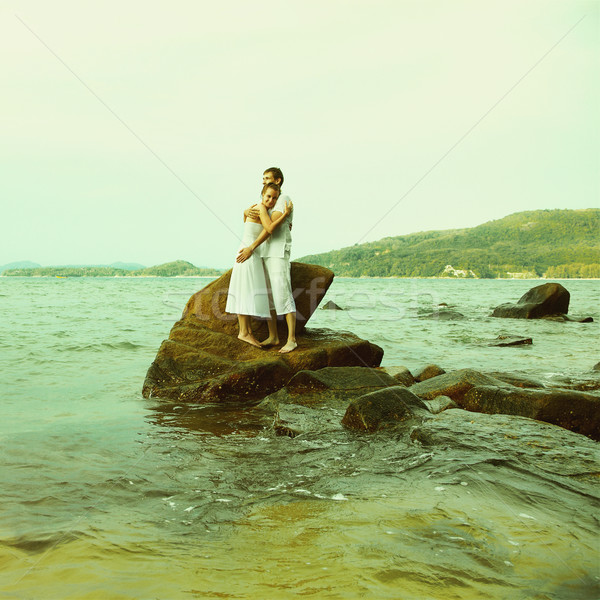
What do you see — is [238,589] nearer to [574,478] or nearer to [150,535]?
[150,535]

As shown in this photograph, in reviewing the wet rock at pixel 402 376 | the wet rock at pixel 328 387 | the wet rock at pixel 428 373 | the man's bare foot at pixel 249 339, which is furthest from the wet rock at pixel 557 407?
the man's bare foot at pixel 249 339

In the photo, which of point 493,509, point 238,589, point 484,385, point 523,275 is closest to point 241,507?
point 238,589

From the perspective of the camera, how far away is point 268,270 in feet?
26.8

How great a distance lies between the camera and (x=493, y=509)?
331cm

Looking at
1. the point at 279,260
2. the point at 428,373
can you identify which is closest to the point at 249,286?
the point at 279,260

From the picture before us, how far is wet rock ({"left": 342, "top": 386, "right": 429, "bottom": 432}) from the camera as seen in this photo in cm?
519

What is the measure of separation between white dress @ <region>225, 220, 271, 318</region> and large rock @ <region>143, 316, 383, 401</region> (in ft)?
1.77

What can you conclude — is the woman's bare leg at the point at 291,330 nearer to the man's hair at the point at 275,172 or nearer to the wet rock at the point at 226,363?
the wet rock at the point at 226,363

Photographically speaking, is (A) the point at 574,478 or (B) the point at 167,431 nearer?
(A) the point at 574,478

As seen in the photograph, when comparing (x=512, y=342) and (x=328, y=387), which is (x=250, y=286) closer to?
(x=328, y=387)

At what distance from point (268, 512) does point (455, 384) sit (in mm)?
3754

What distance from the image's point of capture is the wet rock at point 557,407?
538 centimetres

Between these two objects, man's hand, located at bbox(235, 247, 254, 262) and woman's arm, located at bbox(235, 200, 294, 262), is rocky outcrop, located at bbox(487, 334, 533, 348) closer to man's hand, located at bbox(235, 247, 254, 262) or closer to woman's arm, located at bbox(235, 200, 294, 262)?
woman's arm, located at bbox(235, 200, 294, 262)

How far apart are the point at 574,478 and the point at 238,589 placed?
2904 mm
